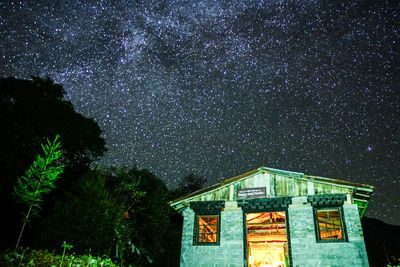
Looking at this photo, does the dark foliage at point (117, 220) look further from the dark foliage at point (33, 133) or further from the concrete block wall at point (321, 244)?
the concrete block wall at point (321, 244)

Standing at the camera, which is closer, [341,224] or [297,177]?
[341,224]

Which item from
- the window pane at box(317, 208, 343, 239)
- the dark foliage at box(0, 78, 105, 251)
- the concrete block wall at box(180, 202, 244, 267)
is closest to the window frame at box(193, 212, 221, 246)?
the concrete block wall at box(180, 202, 244, 267)

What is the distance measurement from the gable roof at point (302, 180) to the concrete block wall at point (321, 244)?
0.91 m

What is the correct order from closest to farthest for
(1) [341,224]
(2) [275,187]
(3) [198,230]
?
(1) [341,224] < (2) [275,187] < (3) [198,230]

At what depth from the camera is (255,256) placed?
1931cm

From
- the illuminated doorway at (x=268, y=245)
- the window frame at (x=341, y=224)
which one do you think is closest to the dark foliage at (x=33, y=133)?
the illuminated doorway at (x=268, y=245)

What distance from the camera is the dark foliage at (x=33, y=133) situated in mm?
18484

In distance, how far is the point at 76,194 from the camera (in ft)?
65.9

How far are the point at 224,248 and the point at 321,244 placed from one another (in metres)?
4.52

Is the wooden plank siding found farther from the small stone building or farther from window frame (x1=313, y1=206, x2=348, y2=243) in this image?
window frame (x1=313, y1=206, x2=348, y2=243)

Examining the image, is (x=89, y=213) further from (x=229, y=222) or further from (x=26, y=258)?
(x=229, y=222)

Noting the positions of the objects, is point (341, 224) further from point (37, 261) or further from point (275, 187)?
point (37, 261)

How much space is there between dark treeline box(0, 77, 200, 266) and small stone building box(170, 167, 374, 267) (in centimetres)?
473

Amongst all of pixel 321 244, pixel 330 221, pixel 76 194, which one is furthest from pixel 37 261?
pixel 330 221
